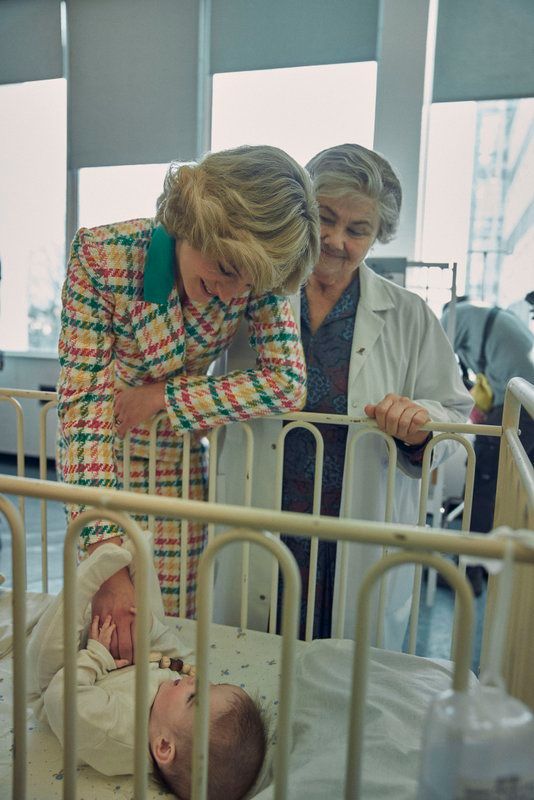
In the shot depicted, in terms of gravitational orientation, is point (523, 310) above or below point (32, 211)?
below

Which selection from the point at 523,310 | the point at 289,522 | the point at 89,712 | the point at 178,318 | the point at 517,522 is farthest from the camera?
the point at 523,310

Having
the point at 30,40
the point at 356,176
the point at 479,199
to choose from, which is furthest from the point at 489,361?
the point at 30,40

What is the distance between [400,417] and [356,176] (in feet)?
1.57

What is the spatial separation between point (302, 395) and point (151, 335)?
322mm

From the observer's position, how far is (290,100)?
338 centimetres

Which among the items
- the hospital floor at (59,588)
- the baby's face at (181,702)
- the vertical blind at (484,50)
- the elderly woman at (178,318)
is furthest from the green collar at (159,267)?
the vertical blind at (484,50)

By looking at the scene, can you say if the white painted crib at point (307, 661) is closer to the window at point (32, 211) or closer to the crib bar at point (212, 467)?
the crib bar at point (212, 467)

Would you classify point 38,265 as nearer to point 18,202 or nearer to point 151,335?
point 18,202

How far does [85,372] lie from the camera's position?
3.88ft

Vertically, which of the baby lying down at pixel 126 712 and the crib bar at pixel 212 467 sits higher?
the crib bar at pixel 212 467

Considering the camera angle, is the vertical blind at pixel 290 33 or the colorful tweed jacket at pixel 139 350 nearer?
the colorful tweed jacket at pixel 139 350

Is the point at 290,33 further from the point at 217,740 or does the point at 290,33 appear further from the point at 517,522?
the point at 217,740

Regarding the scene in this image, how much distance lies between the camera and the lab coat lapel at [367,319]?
137 cm

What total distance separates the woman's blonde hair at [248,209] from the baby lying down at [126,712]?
0.50 metres
